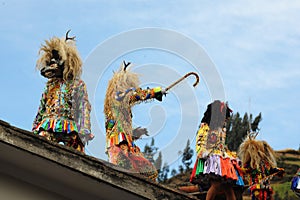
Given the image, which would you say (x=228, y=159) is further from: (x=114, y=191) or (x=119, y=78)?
(x=114, y=191)

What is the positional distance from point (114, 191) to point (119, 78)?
3505mm

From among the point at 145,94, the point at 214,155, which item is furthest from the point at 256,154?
the point at 145,94

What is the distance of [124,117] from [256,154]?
155cm

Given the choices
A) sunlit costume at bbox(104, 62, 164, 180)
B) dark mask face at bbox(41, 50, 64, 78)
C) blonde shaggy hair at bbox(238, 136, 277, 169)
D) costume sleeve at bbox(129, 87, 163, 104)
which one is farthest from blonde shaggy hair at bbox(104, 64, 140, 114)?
blonde shaggy hair at bbox(238, 136, 277, 169)

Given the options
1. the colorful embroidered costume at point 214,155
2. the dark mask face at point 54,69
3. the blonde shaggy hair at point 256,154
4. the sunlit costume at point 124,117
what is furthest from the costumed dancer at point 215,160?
the dark mask face at point 54,69

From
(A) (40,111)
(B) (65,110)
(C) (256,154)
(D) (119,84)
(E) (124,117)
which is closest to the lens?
(B) (65,110)

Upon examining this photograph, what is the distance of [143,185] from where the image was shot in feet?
16.6

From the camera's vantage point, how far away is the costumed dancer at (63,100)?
25.5 feet

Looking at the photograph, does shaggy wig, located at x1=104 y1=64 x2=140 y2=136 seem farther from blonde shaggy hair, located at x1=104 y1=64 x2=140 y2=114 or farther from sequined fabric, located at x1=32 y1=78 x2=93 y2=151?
sequined fabric, located at x1=32 y1=78 x2=93 y2=151

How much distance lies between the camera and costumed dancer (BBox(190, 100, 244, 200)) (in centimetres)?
794

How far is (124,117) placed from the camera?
8.27m

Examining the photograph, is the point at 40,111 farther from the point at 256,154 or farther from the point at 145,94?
the point at 256,154

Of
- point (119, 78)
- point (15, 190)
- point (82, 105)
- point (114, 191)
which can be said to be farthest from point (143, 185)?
point (119, 78)

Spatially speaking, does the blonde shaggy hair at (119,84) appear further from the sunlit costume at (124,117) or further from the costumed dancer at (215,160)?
the costumed dancer at (215,160)
